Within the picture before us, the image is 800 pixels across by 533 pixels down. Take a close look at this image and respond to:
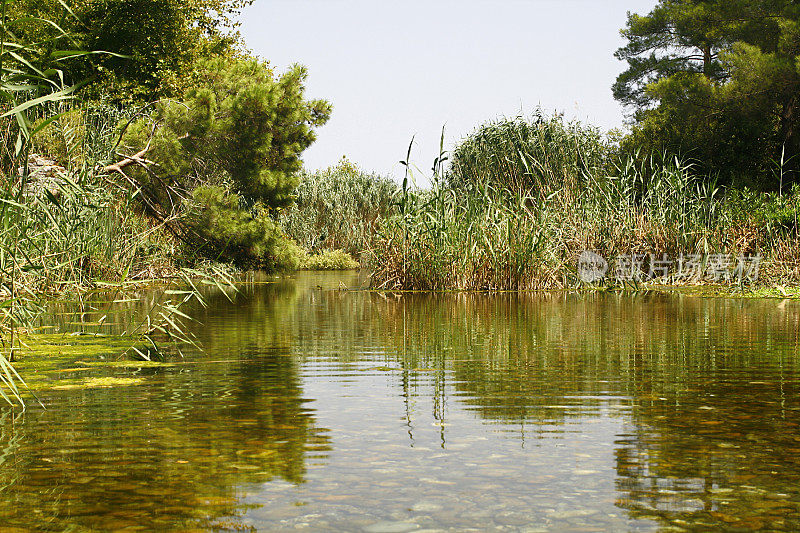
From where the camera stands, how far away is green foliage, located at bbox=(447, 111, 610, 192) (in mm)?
20000


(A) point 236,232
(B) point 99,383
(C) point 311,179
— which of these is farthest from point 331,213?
(B) point 99,383

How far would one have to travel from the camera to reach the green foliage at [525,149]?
20.0 metres

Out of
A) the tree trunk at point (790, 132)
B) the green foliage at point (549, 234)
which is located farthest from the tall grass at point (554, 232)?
the tree trunk at point (790, 132)

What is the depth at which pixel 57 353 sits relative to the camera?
223 inches

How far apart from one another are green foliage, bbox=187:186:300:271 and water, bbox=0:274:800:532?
1068 cm

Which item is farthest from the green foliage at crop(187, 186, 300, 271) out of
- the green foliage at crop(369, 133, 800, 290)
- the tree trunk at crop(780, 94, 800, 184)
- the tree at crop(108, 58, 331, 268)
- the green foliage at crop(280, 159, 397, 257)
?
the tree trunk at crop(780, 94, 800, 184)

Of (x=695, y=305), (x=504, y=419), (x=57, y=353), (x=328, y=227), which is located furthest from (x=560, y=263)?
(x=328, y=227)

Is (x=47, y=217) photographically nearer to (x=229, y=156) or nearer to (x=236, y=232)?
(x=236, y=232)

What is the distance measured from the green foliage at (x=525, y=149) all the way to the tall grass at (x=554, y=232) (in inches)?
137

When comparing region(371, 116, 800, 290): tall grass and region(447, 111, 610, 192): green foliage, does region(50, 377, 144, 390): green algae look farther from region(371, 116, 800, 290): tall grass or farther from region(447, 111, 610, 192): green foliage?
region(447, 111, 610, 192): green foliage

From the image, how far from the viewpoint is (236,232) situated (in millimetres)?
17109

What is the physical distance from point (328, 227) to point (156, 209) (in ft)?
47.0

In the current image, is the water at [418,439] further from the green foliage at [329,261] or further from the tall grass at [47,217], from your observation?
the green foliage at [329,261]

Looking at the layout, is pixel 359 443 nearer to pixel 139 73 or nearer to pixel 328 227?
pixel 139 73
